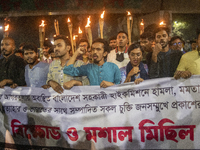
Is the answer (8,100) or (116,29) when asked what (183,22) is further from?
(8,100)

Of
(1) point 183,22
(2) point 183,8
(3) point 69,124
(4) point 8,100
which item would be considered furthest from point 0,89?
Result: (1) point 183,22

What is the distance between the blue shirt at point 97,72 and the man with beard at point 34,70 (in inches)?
24.3

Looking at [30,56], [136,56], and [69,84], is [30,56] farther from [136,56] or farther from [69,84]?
[136,56]

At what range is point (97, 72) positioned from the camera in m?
3.58

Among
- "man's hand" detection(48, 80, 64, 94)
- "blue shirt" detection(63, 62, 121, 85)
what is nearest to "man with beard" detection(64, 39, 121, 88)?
"blue shirt" detection(63, 62, 121, 85)

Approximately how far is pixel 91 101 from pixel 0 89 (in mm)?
1632

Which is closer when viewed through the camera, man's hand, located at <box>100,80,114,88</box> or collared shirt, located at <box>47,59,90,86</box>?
man's hand, located at <box>100,80,114,88</box>

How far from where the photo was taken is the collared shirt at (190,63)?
3.37 m

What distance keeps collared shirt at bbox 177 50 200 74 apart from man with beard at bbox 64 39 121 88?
3.30ft

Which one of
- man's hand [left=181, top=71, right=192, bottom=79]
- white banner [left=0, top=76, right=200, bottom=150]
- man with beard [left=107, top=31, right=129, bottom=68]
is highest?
man with beard [left=107, top=31, right=129, bottom=68]

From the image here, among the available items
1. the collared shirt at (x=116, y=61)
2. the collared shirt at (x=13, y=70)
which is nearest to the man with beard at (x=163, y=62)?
the collared shirt at (x=116, y=61)

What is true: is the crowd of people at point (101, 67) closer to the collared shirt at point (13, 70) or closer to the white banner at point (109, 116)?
the collared shirt at point (13, 70)

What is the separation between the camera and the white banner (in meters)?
3.10

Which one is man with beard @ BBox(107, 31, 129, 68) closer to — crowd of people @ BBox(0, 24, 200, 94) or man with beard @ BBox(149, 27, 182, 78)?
crowd of people @ BBox(0, 24, 200, 94)
